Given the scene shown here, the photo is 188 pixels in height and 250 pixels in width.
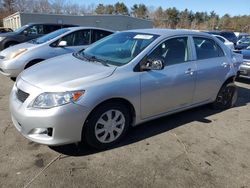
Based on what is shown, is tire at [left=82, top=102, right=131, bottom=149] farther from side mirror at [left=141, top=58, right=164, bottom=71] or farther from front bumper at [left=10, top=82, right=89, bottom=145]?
side mirror at [left=141, top=58, right=164, bottom=71]

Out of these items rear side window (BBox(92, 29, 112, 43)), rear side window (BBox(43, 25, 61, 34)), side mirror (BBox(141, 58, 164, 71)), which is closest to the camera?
side mirror (BBox(141, 58, 164, 71))

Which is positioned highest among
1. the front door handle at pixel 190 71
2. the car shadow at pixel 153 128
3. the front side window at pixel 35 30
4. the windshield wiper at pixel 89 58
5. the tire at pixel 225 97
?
the front side window at pixel 35 30

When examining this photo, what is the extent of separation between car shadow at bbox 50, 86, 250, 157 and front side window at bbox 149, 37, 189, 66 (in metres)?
1.08

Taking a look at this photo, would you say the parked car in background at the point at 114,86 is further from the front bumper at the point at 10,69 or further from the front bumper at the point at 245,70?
the front bumper at the point at 245,70

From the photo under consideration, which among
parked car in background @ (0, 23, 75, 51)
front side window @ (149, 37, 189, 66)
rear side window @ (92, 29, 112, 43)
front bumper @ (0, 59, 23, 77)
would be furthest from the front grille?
parked car in background @ (0, 23, 75, 51)

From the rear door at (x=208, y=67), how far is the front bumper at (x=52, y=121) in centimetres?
238

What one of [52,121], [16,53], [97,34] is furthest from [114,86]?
[97,34]

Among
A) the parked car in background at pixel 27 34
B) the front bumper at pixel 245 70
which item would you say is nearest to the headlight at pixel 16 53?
the parked car in background at pixel 27 34

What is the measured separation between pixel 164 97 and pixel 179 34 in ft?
3.77

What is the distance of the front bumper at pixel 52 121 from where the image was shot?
10.4 ft

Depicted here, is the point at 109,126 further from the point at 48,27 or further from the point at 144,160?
the point at 48,27

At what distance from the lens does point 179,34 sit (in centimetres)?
456

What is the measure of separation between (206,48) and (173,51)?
101cm

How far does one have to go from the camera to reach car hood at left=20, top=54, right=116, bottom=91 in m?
3.34
